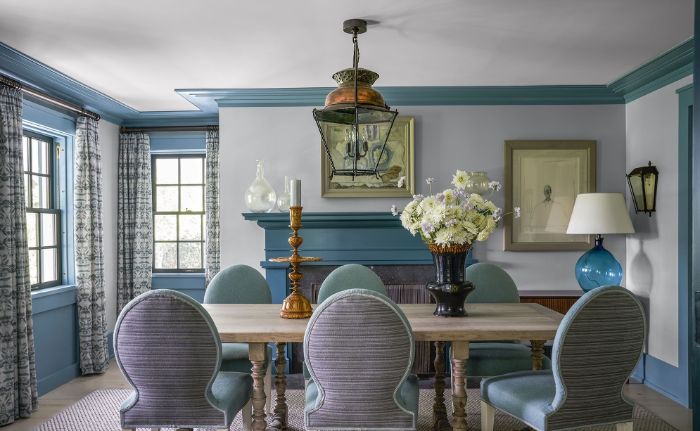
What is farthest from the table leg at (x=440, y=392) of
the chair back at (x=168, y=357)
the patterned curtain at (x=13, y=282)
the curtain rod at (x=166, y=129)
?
the curtain rod at (x=166, y=129)

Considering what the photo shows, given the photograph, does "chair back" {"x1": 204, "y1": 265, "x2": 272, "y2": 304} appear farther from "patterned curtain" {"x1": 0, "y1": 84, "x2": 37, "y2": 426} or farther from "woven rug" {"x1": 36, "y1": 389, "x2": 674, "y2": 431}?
"patterned curtain" {"x1": 0, "y1": 84, "x2": 37, "y2": 426}

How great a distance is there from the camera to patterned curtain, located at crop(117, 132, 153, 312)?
5469 mm

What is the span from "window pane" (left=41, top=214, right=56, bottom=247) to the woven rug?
1.26m

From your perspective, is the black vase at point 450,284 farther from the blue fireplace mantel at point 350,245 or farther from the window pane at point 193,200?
the window pane at point 193,200

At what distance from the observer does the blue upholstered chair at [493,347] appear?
3217mm

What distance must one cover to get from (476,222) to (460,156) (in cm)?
207

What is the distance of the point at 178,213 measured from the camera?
19.0ft

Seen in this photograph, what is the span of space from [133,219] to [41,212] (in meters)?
1.12

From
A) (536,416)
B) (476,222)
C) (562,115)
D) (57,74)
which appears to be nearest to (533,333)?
(536,416)

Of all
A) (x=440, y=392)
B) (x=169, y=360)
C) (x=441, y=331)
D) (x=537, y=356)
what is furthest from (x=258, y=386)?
(x=537, y=356)

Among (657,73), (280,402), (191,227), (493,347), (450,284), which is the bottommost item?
(280,402)

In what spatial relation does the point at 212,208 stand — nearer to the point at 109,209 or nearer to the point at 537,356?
the point at 109,209

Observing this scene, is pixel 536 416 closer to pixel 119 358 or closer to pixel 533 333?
pixel 533 333

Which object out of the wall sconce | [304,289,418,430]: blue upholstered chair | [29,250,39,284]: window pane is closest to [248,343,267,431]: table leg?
[304,289,418,430]: blue upholstered chair
